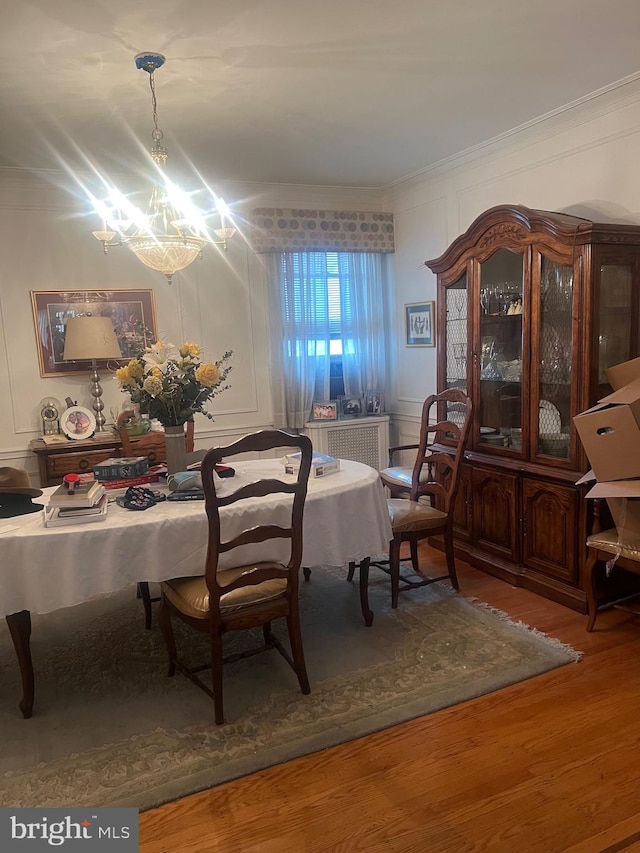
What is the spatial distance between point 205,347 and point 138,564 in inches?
108

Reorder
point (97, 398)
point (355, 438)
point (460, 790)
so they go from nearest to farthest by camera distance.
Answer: point (460, 790)
point (97, 398)
point (355, 438)

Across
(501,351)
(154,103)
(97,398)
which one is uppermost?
(154,103)

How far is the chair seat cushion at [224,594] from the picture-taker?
245 centimetres

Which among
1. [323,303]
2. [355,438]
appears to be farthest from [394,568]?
[323,303]

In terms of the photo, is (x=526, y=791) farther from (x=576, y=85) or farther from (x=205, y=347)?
(x=205, y=347)

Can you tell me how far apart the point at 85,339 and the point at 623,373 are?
3364 millimetres

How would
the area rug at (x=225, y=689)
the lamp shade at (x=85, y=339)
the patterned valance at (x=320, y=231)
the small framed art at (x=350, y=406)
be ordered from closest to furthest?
1. the area rug at (x=225, y=689)
2. the lamp shade at (x=85, y=339)
3. the patterned valance at (x=320, y=231)
4. the small framed art at (x=350, y=406)

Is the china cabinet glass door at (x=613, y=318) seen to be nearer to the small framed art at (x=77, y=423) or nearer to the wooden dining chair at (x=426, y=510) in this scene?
the wooden dining chair at (x=426, y=510)

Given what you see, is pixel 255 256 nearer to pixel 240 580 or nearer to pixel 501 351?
pixel 501 351

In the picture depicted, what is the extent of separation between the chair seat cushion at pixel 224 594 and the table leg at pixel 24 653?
55 cm

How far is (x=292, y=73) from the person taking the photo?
2.96m

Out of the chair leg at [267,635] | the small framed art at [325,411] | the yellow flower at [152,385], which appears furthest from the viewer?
the small framed art at [325,411]

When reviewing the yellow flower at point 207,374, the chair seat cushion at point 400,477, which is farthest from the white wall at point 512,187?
the yellow flower at point 207,374

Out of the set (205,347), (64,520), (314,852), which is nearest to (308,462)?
(64,520)
